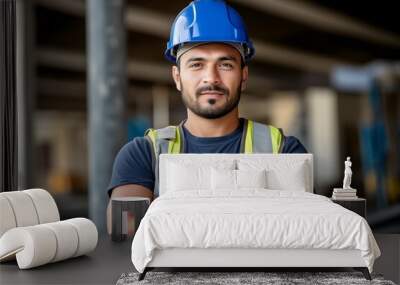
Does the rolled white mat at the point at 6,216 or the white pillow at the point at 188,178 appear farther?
the white pillow at the point at 188,178

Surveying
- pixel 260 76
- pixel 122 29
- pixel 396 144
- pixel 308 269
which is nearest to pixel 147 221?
pixel 308 269

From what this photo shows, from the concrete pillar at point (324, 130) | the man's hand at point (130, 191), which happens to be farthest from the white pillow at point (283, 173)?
the concrete pillar at point (324, 130)

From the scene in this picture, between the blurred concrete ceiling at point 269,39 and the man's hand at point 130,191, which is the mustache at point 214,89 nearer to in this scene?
the man's hand at point 130,191

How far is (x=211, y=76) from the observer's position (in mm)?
4340

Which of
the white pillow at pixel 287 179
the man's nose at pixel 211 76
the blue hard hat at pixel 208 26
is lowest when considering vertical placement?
the white pillow at pixel 287 179

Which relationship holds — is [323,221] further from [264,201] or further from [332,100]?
[332,100]

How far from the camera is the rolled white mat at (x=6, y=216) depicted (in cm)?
382

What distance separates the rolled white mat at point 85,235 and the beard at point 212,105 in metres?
1.02

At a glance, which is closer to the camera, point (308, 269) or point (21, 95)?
point (308, 269)

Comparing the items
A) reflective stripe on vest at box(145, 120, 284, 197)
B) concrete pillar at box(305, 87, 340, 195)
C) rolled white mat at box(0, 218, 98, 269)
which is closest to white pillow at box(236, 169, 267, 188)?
reflective stripe on vest at box(145, 120, 284, 197)

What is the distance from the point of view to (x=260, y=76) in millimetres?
14344

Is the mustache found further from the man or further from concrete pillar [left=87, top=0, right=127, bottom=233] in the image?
concrete pillar [left=87, top=0, right=127, bottom=233]

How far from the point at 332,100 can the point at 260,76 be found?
240 cm

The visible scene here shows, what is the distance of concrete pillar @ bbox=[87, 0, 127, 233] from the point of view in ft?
17.0
